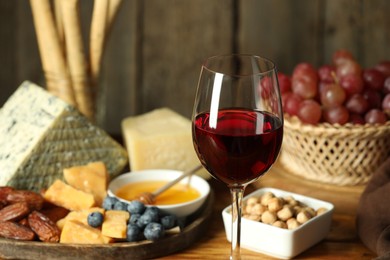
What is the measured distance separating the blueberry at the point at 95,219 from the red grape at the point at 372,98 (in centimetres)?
55

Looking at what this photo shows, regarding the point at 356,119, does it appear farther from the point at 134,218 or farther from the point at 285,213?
the point at 134,218

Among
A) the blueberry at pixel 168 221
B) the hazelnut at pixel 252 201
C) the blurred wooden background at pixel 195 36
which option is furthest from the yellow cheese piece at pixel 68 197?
the blurred wooden background at pixel 195 36

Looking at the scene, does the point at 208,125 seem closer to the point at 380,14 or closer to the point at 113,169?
the point at 113,169

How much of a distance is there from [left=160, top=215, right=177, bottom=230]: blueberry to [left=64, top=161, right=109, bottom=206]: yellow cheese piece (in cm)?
16

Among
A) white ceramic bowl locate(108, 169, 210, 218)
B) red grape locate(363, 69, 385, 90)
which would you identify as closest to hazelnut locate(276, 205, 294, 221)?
white ceramic bowl locate(108, 169, 210, 218)

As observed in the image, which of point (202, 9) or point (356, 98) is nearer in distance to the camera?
point (356, 98)

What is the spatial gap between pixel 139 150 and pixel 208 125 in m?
0.50

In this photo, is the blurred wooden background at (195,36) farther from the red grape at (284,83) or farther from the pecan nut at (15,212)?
the pecan nut at (15,212)

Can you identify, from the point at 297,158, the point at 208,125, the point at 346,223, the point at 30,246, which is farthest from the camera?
the point at 297,158

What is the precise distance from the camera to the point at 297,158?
143 centimetres

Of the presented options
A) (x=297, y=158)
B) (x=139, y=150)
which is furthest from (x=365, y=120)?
(x=139, y=150)

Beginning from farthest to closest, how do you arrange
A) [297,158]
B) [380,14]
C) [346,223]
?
[380,14], [297,158], [346,223]

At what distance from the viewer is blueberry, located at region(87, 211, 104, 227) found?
115cm

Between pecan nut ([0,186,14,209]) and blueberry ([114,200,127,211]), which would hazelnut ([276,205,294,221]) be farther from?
pecan nut ([0,186,14,209])
